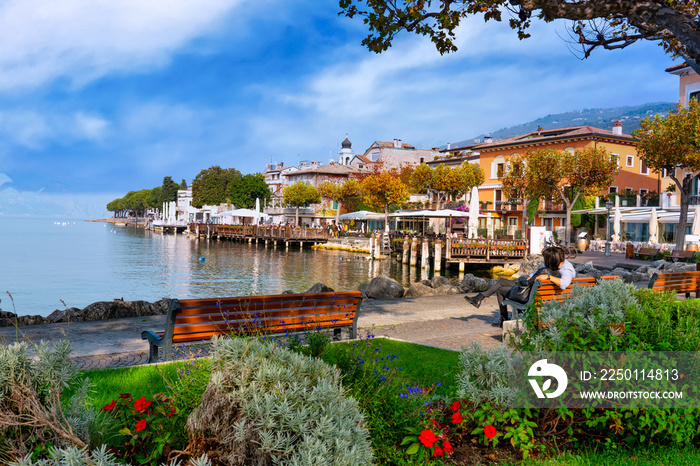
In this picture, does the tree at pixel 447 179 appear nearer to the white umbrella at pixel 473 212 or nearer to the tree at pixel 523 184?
the tree at pixel 523 184

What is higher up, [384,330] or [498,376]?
[498,376]

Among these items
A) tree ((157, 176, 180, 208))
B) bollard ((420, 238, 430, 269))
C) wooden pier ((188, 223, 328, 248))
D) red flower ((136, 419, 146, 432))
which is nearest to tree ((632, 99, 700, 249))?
bollard ((420, 238, 430, 269))

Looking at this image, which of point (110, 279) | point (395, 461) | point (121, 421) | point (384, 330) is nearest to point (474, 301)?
point (384, 330)

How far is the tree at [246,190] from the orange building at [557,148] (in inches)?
1594

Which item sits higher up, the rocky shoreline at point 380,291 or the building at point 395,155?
the building at point 395,155

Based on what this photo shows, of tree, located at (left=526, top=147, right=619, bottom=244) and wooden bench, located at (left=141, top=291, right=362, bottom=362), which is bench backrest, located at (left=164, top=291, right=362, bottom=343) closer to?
wooden bench, located at (left=141, top=291, right=362, bottom=362)

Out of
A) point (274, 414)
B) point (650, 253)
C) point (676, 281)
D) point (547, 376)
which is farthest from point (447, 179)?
point (274, 414)

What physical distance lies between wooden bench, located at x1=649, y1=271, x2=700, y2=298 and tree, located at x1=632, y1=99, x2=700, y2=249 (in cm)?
1492

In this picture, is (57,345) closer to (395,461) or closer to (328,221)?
(395,461)

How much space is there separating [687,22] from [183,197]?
435 feet

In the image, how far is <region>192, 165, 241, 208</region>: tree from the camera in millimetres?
95000

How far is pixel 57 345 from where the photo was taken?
2623 millimetres

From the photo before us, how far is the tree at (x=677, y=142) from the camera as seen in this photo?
893 inches

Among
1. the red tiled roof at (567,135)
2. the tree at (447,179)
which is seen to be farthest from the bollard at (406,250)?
the red tiled roof at (567,135)
